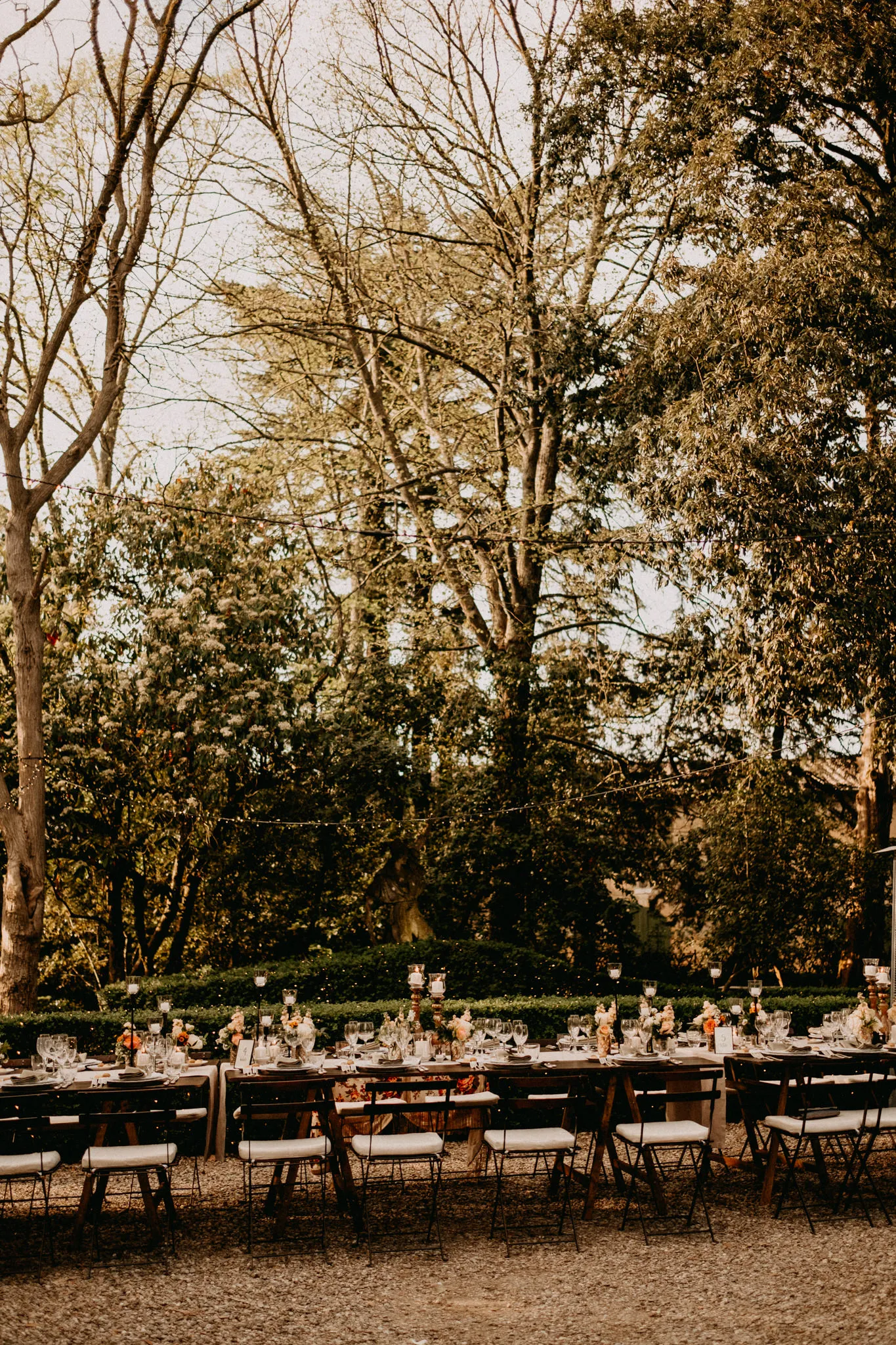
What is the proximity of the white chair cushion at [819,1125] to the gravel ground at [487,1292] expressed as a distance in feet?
1.44

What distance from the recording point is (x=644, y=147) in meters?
13.0

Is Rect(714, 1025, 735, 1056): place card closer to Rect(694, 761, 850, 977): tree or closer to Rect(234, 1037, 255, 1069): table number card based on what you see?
Rect(234, 1037, 255, 1069): table number card

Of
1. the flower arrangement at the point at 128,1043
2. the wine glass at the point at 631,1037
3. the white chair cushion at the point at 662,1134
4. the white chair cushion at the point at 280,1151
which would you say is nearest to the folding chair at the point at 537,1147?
the white chair cushion at the point at 662,1134

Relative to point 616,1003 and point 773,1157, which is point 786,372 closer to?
point 616,1003

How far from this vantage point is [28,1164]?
225 inches

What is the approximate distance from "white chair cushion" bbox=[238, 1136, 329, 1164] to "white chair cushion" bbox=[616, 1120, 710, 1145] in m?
1.53

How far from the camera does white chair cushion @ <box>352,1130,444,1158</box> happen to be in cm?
592

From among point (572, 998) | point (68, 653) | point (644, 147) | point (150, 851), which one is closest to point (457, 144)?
point (644, 147)

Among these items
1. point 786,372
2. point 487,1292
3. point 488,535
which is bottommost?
point 487,1292

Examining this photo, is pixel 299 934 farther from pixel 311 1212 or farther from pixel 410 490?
pixel 311 1212

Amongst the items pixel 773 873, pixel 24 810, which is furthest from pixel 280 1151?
pixel 773 873

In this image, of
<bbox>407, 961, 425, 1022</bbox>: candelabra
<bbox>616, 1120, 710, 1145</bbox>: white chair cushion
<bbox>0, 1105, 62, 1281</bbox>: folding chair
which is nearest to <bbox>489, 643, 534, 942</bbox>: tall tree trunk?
<bbox>407, 961, 425, 1022</bbox>: candelabra

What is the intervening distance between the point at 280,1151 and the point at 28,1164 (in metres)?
1.18

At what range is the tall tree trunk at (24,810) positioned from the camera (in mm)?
10984
